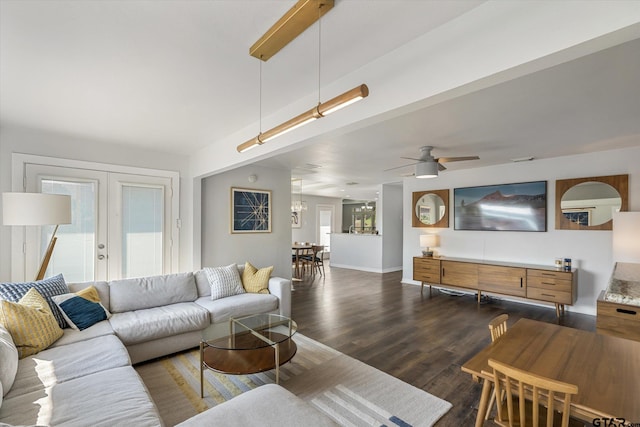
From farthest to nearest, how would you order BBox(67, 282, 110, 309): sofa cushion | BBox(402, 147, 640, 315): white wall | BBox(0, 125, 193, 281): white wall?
BBox(402, 147, 640, 315): white wall
BBox(0, 125, 193, 281): white wall
BBox(67, 282, 110, 309): sofa cushion

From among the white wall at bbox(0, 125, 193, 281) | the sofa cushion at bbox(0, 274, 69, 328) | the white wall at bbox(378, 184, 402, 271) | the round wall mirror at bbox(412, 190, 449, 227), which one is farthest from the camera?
the white wall at bbox(378, 184, 402, 271)

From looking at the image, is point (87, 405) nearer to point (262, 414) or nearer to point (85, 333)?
point (262, 414)

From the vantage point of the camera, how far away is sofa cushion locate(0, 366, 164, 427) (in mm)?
1443

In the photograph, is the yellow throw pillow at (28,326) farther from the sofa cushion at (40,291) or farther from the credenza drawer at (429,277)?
the credenza drawer at (429,277)

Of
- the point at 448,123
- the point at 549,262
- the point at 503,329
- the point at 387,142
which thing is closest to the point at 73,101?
the point at 387,142

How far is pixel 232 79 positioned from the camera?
7.65ft

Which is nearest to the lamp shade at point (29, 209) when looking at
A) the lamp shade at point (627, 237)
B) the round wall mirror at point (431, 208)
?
the round wall mirror at point (431, 208)

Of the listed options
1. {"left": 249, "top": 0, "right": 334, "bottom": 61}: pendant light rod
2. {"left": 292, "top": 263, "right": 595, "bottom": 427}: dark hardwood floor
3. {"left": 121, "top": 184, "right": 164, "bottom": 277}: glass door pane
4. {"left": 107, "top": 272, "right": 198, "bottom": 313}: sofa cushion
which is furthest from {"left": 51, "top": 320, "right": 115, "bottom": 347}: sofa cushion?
{"left": 249, "top": 0, "right": 334, "bottom": 61}: pendant light rod

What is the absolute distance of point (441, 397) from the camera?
7.61 feet

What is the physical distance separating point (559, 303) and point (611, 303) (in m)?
2.38

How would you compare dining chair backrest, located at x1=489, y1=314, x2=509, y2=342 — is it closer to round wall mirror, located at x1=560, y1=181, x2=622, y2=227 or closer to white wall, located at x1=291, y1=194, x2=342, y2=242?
round wall mirror, located at x1=560, y1=181, x2=622, y2=227

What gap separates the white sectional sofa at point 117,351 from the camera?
1.52 meters

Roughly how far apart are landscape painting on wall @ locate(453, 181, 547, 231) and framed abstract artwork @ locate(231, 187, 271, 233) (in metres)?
3.88

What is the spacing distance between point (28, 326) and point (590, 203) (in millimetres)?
6880
